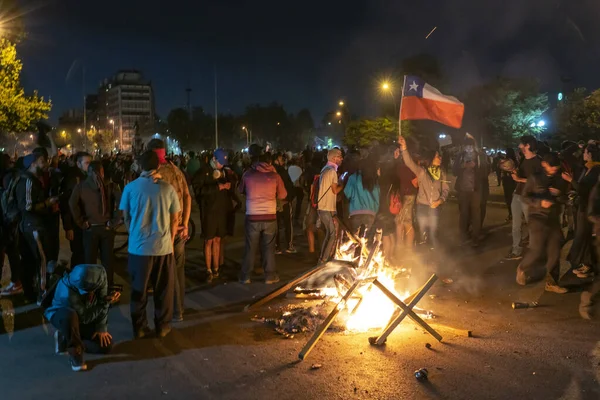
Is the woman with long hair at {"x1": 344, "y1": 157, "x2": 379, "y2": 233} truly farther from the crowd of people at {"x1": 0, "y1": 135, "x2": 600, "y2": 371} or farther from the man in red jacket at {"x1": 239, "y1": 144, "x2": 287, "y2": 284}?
the man in red jacket at {"x1": 239, "y1": 144, "x2": 287, "y2": 284}

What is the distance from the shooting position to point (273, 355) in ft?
19.4

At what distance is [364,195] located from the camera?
9.38 meters

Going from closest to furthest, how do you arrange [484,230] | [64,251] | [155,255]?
[155,255], [64,251], [484,230]

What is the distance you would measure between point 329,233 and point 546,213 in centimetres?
344

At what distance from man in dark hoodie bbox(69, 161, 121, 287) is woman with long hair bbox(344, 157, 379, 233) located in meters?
3.69

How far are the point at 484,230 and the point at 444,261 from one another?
13.2ft

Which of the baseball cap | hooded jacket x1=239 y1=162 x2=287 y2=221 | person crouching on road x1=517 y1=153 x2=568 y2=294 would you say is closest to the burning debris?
hooded jacket x1=239 y1=162 x2=287 y2=221

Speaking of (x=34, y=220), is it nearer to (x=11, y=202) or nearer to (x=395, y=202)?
(x=11, y=202)

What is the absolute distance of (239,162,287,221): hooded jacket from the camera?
344 inches

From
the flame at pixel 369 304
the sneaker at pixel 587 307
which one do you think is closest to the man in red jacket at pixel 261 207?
the flame at pixel 369 304

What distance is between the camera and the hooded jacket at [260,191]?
8742 millimetres

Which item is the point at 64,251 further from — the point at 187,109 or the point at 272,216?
the point at 187,109

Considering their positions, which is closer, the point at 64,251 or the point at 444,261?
the point at 444,261

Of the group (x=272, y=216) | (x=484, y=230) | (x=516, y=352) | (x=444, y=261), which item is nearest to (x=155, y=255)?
(x=272, y=216)
